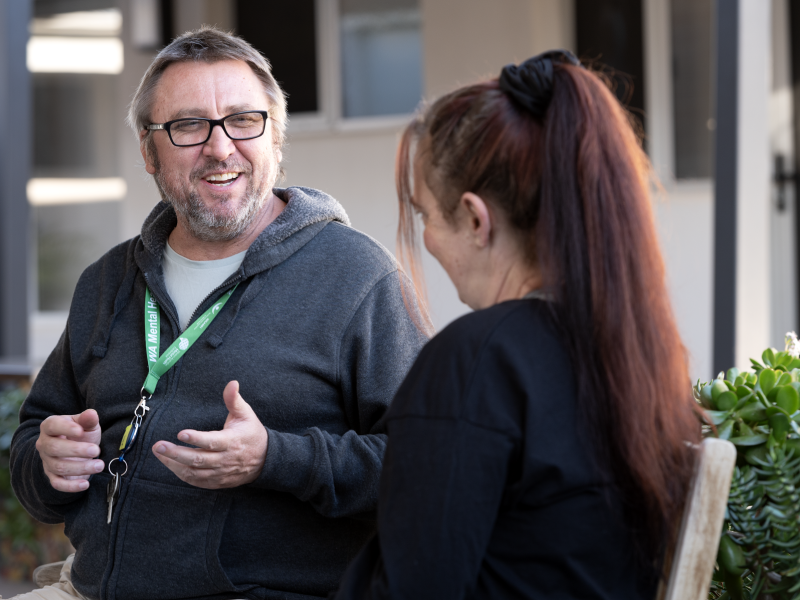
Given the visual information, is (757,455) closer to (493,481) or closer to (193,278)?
(493,481)

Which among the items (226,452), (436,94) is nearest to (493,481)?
(226,452)

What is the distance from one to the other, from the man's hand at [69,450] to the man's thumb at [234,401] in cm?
35

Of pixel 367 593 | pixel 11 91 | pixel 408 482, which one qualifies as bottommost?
pixel 367 593

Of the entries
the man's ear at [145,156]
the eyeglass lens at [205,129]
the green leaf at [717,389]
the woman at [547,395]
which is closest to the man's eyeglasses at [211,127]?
the eyeglass lens at [205,129]

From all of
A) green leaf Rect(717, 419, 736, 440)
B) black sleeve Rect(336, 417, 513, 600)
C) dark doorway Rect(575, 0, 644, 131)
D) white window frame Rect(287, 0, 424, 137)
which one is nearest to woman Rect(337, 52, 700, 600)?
black sleeve Rect(336, 417, 513, 600)

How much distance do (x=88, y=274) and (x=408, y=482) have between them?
1332 mm

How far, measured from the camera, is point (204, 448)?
1.54 metres

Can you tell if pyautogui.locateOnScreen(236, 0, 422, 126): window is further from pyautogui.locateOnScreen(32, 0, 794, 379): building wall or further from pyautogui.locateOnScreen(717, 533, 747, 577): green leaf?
pyautogui.locateOnScreen(717, 533, 747, 577): green leaf

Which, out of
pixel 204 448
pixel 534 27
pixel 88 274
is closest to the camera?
pixel 204 448

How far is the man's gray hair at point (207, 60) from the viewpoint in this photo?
79.3 inches

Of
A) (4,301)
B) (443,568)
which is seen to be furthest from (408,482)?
(4,301)

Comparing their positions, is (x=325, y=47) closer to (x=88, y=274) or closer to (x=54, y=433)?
(x=88, y=274)

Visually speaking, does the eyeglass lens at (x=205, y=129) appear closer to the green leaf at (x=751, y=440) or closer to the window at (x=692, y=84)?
the green leaf at (x=751, y=440)

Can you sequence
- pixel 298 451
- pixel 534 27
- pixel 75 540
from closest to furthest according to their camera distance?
1. pixel 298 451
2. pixel 75 540
3. pixel 534 27
